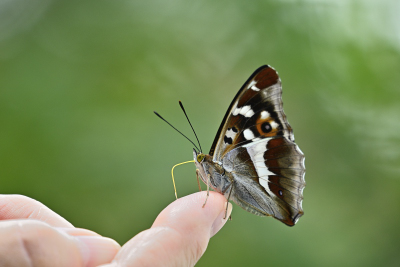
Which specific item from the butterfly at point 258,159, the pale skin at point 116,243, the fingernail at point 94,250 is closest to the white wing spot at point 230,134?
the butterfly at point 258,159

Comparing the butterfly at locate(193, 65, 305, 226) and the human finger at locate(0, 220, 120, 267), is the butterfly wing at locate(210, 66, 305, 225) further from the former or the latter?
the human finger at locate(0, 220, 120, 267)

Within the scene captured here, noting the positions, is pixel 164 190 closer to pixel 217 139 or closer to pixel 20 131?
pixel 20 131

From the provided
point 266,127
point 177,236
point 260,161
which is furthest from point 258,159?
point 177,236

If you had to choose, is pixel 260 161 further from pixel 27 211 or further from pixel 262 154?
pixel 27 211

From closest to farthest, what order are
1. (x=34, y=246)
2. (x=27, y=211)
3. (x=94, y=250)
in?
(x=34, y=246), (x=94, y=250), (x=27, y=211)

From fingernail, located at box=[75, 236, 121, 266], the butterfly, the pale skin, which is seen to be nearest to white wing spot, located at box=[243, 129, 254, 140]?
the butterfly

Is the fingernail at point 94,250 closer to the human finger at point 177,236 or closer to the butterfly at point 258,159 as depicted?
the human finger at point 177,236
